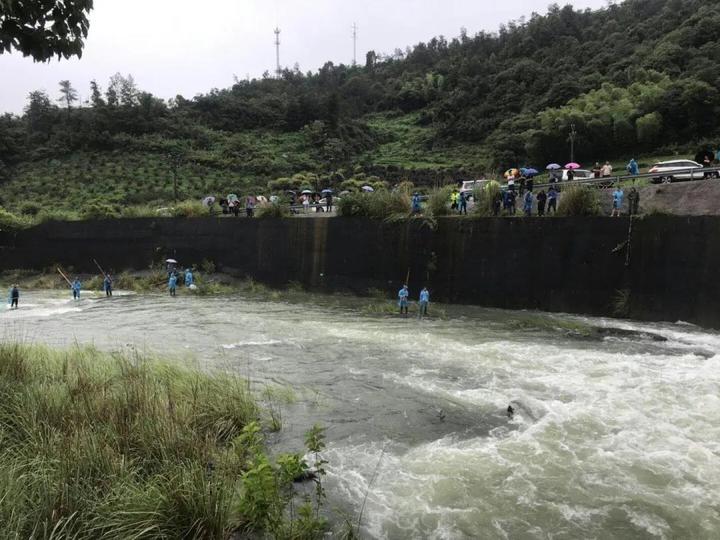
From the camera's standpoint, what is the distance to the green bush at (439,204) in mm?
21375

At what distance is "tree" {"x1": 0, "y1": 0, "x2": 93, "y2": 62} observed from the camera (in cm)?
488

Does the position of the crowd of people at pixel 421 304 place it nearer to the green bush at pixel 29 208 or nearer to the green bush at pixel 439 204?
the green bush at pixel 439 204

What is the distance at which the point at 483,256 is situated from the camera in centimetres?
1955

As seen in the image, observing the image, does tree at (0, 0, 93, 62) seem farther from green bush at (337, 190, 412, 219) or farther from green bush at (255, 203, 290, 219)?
green bush at (255, 203, 290, 219)

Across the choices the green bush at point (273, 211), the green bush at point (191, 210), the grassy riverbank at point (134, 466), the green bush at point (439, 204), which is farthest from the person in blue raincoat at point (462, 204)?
the green bush at point (191, 210)

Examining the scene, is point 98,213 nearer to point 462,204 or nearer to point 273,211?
point 273,211

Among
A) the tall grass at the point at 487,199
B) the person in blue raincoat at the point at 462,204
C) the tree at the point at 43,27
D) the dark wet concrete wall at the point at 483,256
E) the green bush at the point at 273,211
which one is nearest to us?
the tree at the point at 43,27

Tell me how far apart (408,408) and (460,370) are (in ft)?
8.57

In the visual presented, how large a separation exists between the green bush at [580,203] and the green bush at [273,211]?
14.4m

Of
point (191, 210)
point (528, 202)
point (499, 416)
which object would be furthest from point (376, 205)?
point (499, 416)

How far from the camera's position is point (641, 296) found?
15789mm

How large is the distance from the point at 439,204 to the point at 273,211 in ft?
32.4

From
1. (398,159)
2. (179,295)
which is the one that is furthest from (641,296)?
(398,159)

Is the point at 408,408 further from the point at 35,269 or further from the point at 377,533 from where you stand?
the point at 35,269
